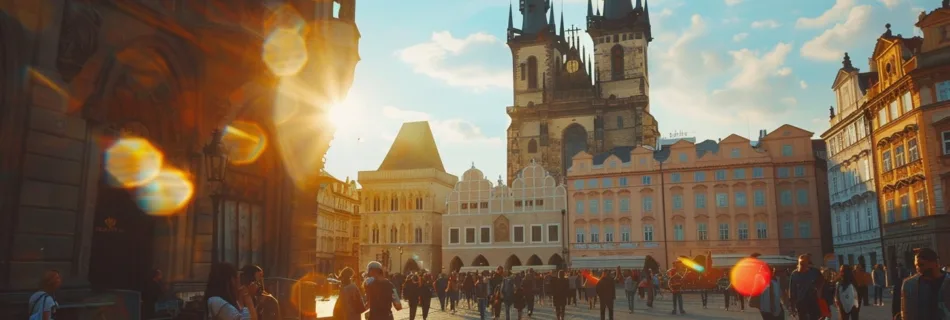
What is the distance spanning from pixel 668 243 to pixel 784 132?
11945 mm

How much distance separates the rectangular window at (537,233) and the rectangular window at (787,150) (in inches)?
780

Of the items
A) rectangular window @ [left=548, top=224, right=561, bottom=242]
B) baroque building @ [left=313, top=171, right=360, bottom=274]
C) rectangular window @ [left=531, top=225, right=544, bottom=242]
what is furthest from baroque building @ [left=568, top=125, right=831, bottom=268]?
baroque building @ [left=313, top=171, right=360, bottom=274]

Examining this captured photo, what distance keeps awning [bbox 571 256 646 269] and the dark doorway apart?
48.3 meters

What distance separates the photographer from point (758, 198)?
5709 cm

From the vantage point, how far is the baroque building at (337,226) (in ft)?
221

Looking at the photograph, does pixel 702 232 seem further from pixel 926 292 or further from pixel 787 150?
pixel 926 292

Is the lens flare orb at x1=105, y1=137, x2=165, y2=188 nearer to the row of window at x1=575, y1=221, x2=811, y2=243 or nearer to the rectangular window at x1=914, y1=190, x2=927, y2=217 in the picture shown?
the rectangular window at x1=914, y1=190, x2=927, y2=217

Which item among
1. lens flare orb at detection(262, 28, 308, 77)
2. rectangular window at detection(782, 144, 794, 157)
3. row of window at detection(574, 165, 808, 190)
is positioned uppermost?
rectangular window at detection(782, 144, 794, 157)

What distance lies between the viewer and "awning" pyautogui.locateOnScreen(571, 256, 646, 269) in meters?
57.8

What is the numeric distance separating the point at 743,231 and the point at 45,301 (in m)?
55.5

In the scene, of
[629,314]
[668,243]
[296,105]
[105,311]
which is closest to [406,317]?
[629,314]

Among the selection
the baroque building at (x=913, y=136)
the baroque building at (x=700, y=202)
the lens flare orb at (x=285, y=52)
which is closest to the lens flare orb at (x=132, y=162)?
the lens flare orb at (x=285, y=52)

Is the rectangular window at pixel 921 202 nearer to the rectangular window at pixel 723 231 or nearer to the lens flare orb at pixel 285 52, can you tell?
the rectangular window at pixel 723 231

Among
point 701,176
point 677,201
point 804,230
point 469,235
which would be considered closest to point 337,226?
point 469,235
